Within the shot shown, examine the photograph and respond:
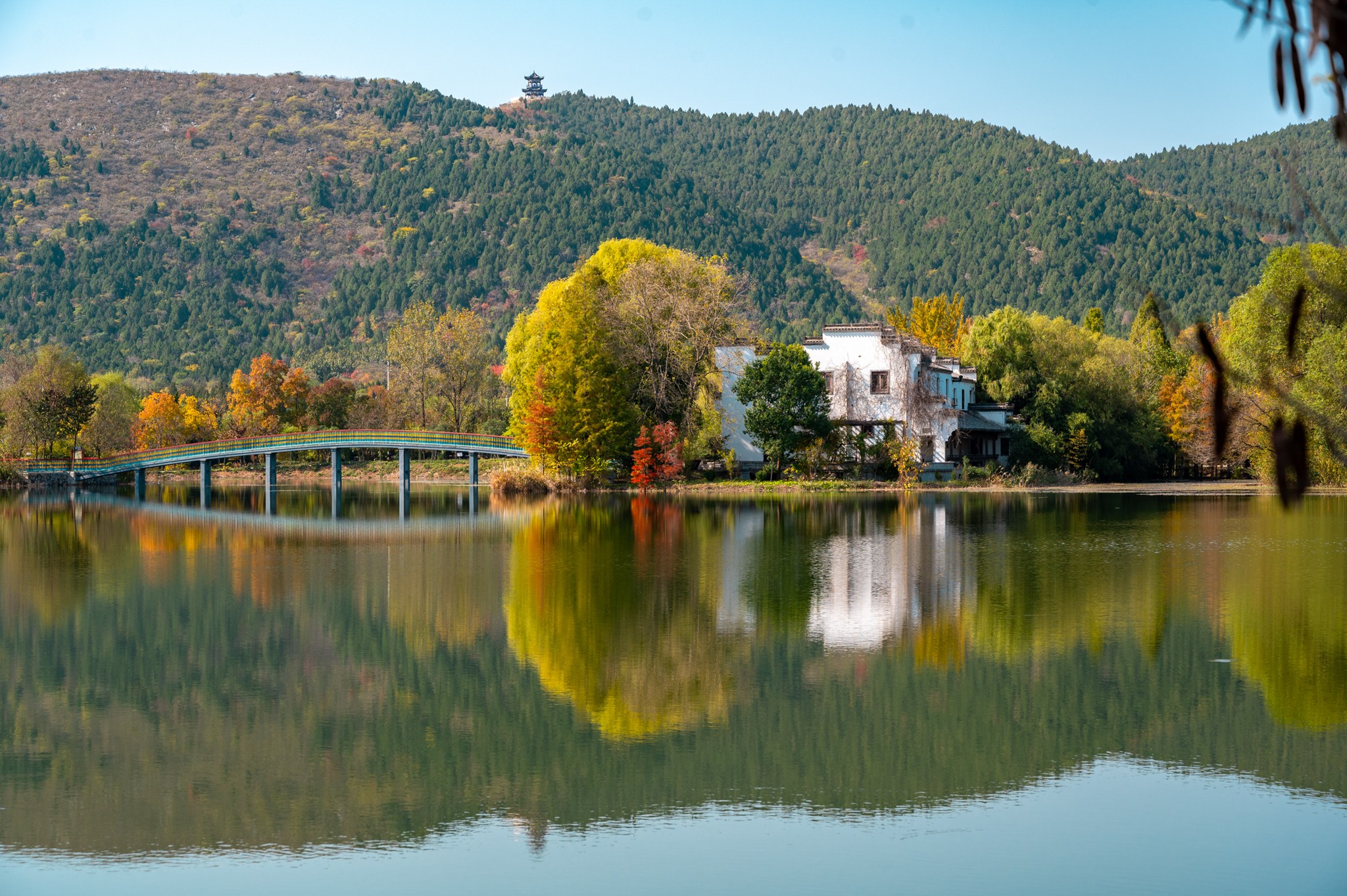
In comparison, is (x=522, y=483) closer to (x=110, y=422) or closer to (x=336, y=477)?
(x=336, y=477)

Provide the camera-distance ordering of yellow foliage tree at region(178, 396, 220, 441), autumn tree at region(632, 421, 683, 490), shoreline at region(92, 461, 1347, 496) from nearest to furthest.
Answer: shoreline at region(92, 461, 1347, 496) < autumn tree at region(632, 421, 683, 490) < yellow foliage tree at region(178, 396, 220, 441)

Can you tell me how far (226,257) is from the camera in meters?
165

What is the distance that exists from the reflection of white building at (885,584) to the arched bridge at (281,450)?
30535 mm

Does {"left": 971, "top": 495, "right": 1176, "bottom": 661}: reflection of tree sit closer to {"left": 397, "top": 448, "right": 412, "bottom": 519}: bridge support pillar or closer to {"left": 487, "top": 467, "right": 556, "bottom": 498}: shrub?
{"left": 487, "top": 467, "right": 556, "bottom": 498}: shrub

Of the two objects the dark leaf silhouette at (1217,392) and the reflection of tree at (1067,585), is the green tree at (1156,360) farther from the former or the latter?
the dark leaf silhouette at (1217,392)

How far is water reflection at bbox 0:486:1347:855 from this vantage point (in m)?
11.2

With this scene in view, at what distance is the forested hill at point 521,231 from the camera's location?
5650 inches

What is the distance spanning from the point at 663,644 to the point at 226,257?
16057cm

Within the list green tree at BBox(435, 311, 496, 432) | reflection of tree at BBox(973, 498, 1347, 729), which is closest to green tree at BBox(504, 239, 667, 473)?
green tree at BBox(435, 311, 496, 432)

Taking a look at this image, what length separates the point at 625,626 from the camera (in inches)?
760

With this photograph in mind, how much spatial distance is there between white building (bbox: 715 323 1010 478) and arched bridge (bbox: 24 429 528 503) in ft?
34.7

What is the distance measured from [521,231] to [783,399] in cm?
10916

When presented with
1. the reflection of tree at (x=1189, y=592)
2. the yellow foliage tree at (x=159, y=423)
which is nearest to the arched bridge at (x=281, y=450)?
the yellow foliage tree at (x=159, y=423)

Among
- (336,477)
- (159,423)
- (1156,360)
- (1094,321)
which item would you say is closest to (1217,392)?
(336,477)
